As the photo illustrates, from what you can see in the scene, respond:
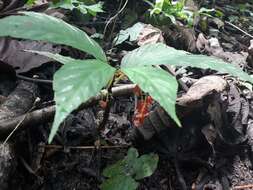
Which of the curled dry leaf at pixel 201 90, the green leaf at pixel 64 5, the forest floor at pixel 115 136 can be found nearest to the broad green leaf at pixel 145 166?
the forest floor at pixel 115 136

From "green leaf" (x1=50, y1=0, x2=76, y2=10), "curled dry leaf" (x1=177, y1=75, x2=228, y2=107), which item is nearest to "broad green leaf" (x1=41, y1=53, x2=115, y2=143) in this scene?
"curled dry leaf" (x1=177, y1=75, x2=228, y2=107)

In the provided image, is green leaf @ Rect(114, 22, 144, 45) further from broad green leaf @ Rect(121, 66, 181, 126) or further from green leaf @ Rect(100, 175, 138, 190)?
broad green leaf @ Rect(121, 66, 181, 126)

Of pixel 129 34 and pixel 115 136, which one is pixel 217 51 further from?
pixel 115 136

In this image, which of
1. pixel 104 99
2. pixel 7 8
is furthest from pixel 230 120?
pixel 7 8

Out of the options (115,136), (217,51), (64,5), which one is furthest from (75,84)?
(217,51)

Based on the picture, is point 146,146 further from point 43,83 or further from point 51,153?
point 43,83
